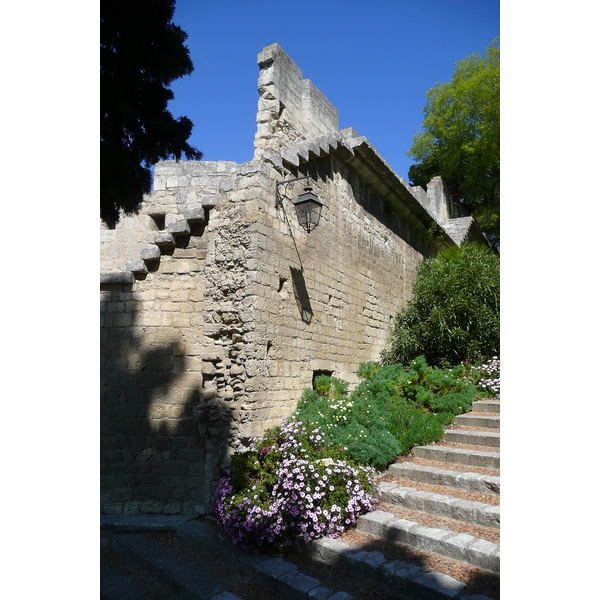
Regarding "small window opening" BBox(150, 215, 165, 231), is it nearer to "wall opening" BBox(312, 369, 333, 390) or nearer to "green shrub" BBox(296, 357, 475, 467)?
"wall opening" BBox(312, 369, 333, 390)

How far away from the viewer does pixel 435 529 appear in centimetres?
422

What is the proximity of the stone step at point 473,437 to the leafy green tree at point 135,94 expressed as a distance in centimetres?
480

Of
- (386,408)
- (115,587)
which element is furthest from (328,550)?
(386,408)

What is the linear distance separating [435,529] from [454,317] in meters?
5.46

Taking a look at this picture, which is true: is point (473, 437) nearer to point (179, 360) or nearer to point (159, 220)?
point (179, 360)

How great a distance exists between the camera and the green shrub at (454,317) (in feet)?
29.0

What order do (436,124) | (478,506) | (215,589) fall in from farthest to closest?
(436,124), (478,506), (215,589)

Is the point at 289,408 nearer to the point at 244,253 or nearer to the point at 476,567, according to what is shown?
the point at 244,253

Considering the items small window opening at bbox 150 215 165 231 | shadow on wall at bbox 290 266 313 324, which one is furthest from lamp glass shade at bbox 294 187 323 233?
small window opening at bbox 150 215 165 231

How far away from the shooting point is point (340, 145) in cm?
771

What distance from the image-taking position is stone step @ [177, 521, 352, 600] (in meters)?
3.68

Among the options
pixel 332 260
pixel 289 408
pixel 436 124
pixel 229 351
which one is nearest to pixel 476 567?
pixel 289 408

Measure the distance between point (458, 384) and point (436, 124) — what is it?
1622 centimetres

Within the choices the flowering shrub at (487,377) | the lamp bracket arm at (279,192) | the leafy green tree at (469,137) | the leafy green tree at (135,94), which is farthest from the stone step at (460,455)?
the leafy green tree at (469,137)
